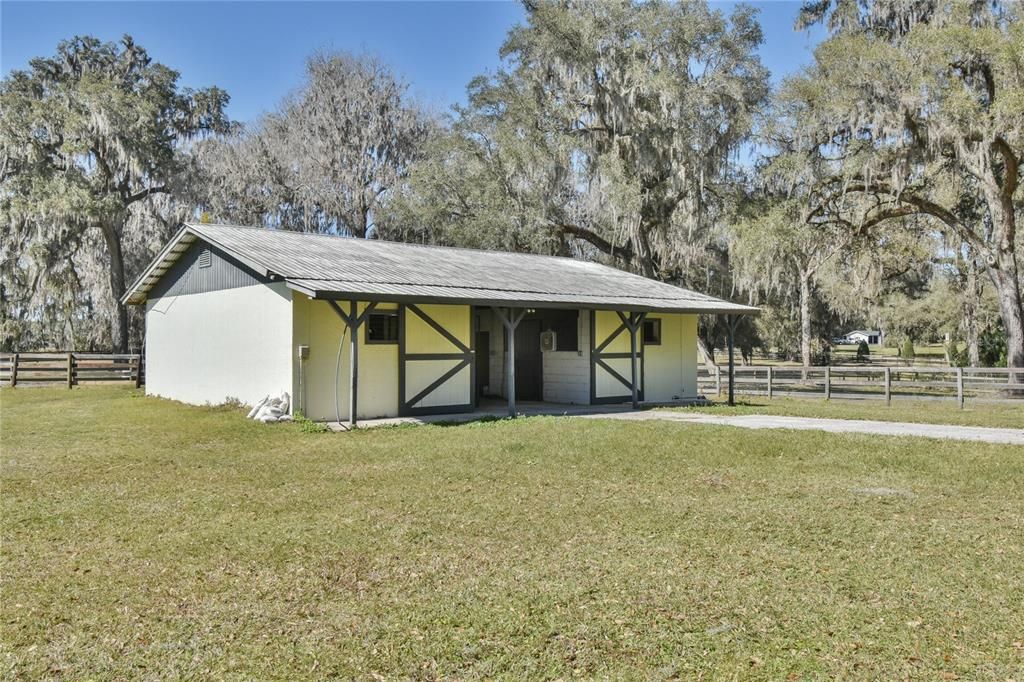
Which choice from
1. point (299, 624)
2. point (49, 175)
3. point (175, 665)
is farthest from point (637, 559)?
point (49, 175)

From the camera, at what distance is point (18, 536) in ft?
18.7

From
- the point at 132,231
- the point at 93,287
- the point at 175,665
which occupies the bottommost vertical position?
the point at 175,665

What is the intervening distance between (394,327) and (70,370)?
12.8 meters

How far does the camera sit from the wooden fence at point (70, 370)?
69.3 ft

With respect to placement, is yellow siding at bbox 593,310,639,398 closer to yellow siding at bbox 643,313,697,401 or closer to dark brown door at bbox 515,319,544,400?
yellow siding at bbox 643,313,697,401

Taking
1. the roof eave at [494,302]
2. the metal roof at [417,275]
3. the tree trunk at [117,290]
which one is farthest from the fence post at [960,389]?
the tree trunk at [117,290]

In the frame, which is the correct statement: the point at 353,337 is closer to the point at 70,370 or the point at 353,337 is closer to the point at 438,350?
the point at 438,350

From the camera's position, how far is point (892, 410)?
51.2 feet

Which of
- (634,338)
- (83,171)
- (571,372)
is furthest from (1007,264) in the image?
(83,171)

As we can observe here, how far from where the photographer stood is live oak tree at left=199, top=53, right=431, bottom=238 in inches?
1105

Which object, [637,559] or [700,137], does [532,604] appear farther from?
[700,137]

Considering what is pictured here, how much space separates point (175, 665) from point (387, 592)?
129 cm

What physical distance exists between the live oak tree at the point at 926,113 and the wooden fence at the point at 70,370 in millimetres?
20049

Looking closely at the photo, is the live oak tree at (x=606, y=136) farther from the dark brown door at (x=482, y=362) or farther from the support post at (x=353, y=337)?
the support post at (x=353, y=337)
